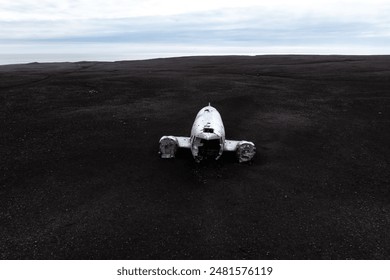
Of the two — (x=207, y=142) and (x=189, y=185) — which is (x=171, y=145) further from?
(x=189, y=185)

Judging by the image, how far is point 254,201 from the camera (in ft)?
45.2

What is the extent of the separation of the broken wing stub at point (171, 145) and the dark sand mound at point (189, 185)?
0.52m

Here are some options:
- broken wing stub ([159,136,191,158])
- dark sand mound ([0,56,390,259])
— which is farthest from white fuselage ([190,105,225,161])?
broken wing stub ([159,136,191,158])

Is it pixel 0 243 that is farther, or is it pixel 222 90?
pixel 222 90

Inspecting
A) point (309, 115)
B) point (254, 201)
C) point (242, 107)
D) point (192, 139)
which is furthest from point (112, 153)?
point (309, 115)

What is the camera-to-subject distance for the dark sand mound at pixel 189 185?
11242mm

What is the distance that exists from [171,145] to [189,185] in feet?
10.6

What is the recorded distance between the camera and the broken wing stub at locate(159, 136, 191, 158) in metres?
17.3

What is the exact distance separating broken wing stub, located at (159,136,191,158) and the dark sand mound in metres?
0.52

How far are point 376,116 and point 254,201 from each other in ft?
57.8

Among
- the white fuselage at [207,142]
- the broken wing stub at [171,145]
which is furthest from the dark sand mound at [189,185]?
the white fuselage at [207,142]

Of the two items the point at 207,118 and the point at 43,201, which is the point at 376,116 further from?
the point at 43,201

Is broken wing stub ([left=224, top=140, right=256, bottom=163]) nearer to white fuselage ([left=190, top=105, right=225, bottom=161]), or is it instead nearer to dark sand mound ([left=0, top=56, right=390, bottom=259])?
dark sand mound ([left=0, top=56, right=390, bottom=259])

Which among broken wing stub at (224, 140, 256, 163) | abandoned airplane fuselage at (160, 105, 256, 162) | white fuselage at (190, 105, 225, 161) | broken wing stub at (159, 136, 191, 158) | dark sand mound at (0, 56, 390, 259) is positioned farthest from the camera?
broken wing stub at (159, 136, 191, 158)
